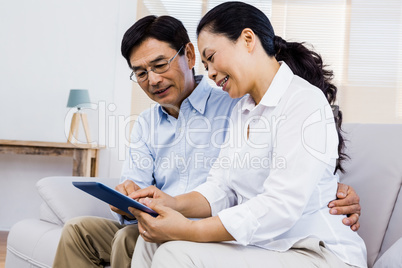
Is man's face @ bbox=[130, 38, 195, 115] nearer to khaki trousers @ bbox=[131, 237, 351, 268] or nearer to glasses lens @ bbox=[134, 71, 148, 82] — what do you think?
glasses lens @ bbox=[134, 71, 148, 82]

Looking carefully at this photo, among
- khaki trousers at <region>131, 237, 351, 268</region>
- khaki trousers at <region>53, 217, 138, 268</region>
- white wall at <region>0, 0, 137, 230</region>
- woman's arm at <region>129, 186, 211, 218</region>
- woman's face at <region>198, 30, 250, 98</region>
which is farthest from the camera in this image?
white wall at <region>0, 0, 137, 230</region>

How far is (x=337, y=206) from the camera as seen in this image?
131 cm

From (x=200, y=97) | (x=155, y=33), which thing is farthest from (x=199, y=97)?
(x=155, y=33)

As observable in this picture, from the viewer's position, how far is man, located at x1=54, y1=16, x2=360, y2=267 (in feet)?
5.75

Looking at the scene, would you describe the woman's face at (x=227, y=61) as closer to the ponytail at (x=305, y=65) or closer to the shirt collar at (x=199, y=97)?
the ponytail at (x=305, y=65)

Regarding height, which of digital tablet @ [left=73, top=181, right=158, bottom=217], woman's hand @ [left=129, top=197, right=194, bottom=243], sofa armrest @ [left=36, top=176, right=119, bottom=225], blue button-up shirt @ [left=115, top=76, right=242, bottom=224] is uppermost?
blue button-up shirt @ [left=115, top=76, right=242, bottom=224]

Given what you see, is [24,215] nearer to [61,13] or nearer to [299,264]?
[61,13]

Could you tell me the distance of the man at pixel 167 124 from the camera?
175 cm

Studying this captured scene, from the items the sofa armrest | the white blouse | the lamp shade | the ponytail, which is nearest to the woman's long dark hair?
the ponytail

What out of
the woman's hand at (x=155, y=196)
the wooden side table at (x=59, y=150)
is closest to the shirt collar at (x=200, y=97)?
the woman's hand at (x=155, y=196)

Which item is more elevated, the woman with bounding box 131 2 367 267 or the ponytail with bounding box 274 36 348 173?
the ponytail with bounding box 274 36 348 173

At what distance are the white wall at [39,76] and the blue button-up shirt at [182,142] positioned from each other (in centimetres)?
255

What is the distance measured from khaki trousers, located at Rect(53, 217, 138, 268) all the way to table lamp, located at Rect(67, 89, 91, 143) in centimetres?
252

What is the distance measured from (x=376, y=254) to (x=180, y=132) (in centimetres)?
79
